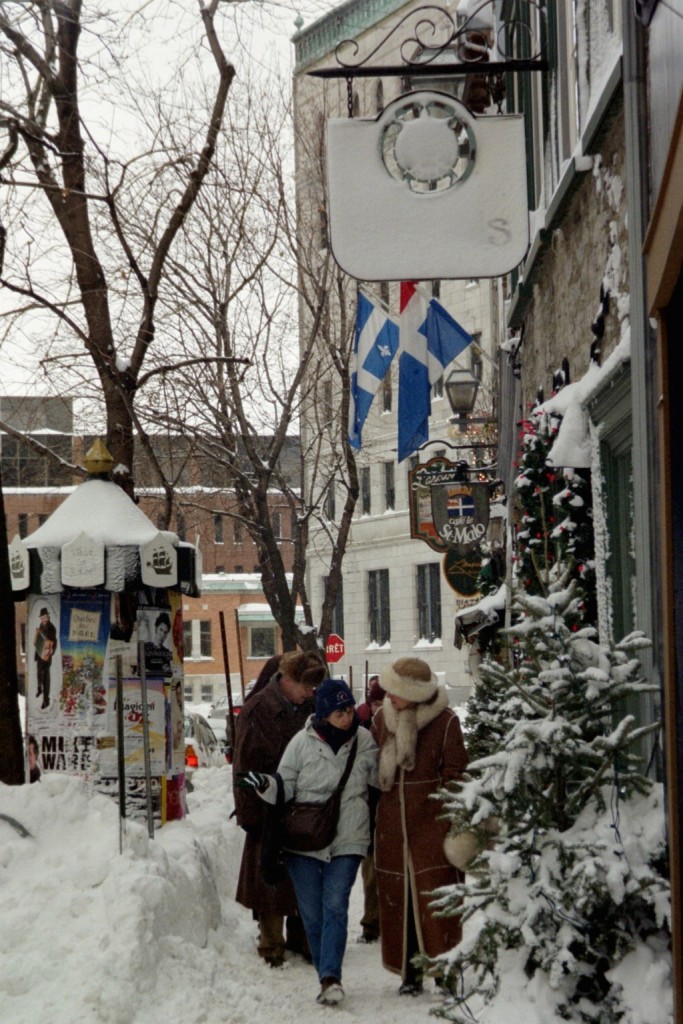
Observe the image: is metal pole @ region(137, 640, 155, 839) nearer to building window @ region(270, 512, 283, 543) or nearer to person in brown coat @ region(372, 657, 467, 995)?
person in brown coat @ region(372, 657, 467, 995)

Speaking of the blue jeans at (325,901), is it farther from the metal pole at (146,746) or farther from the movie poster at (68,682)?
the movie poster at (68,682)

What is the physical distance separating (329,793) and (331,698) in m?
0.52

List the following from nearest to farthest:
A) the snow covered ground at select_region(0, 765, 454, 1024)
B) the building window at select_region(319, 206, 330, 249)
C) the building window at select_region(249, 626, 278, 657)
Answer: the snow covered ground at select_region(0, 765, 454, 1024)
the building window at select_region(319, 206, 330, 249)
the building window at select_region(249, 626, 278, 657)

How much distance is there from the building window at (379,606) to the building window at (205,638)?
23819 mm

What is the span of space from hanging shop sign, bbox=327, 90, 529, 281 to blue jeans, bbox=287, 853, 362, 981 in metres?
3.20

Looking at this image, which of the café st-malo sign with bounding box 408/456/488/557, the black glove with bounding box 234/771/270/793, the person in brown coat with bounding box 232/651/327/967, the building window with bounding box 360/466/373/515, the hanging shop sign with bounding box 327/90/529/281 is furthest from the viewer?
the building window with bounding box 360/466/373/515

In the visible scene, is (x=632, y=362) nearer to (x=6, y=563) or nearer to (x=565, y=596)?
(x=565, y=596)

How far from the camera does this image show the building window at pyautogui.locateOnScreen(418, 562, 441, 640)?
54.6 metres

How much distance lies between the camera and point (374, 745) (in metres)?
8.59

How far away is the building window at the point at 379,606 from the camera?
57.3 m

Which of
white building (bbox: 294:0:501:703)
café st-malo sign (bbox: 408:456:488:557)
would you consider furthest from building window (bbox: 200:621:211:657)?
café st-malo sign (bbox: 408:456:488:557)

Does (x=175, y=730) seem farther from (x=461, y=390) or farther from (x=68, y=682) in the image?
(x=461, y=390)

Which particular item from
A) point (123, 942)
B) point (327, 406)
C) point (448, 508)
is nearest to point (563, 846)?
point (123, 942)

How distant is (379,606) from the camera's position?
57750 millimetres
